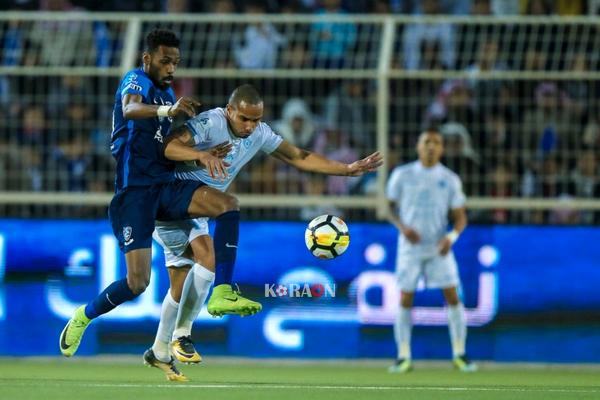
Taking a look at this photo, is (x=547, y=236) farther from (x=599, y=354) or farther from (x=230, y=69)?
(x=230, y=69)

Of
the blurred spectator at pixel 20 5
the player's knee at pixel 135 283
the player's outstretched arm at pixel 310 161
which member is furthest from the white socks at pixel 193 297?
the blurred spectator at pixel 20 5

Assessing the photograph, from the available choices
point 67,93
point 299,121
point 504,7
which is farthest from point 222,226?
point 504,7

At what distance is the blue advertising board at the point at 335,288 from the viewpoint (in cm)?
1462

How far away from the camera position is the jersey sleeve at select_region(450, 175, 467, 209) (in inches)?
559

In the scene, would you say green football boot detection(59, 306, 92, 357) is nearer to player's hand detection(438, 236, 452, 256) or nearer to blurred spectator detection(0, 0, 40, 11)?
player's hand detection(438, 236, 452, 256)

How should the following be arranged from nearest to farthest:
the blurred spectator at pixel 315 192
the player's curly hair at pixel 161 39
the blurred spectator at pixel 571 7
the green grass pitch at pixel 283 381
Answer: the green grass pitch at pixel 283 381 < the player's curly hair at pixel 161 39 < the blurred spectator at pixel 315 192 < the blurred spectator at pixel 571 7

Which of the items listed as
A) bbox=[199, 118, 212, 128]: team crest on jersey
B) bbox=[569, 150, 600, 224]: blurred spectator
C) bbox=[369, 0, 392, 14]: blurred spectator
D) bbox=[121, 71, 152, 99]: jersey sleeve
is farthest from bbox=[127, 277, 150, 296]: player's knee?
bbox=[369, 0, 392, 14]: blurred spectator

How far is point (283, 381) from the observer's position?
11.7m

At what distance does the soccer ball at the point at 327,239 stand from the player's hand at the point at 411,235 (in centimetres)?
349

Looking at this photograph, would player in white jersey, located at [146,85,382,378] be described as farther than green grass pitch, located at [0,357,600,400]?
Yes

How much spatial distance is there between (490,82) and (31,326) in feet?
17.2

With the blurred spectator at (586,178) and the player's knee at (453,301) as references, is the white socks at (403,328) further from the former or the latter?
the blurred spectator at (586,178)

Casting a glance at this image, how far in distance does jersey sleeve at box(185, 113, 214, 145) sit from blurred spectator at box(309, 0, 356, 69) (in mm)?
4231

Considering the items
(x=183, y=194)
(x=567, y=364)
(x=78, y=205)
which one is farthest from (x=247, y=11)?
(x=183, y=194)
